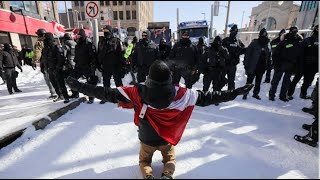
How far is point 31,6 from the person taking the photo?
19.7 m

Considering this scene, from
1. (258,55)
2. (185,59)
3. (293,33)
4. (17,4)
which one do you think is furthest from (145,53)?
(17,4)

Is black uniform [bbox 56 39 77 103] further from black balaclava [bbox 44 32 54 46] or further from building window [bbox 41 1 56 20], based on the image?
building window [bbox 41 1 56 20]

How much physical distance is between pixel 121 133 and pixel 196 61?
298 centimetres

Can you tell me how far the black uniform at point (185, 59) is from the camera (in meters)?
5.48

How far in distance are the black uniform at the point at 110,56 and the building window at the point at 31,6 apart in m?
18.3

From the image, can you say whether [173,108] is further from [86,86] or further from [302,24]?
[302,24]

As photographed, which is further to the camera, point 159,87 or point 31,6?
point 31,6

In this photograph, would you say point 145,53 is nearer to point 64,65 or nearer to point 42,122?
point 64,65

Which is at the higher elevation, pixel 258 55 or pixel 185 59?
pixel 258 55

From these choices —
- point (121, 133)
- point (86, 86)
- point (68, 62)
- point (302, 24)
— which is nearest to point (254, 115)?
point (121, 133)

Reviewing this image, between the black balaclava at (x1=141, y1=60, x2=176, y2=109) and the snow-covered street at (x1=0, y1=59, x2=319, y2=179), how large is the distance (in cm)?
101

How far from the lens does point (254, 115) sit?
466 cm

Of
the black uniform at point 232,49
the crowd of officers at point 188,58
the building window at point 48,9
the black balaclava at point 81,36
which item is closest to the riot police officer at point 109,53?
the crowd of officers at point 188,58

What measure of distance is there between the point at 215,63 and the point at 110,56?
2561 mm
